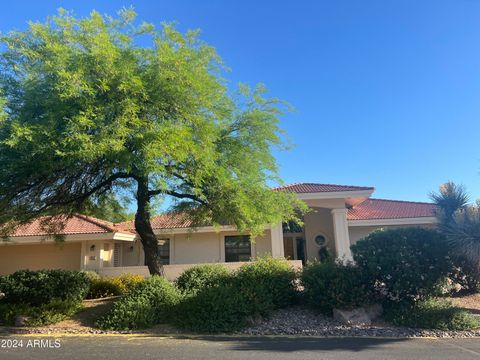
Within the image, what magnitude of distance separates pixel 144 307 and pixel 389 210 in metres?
17.5

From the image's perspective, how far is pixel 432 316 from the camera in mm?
10422

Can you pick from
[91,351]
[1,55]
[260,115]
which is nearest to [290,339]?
[91,351]

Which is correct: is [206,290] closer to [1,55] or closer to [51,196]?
[51,196]

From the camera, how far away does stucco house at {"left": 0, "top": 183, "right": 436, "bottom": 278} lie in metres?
22.8

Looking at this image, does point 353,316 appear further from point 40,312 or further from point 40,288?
point 40,288

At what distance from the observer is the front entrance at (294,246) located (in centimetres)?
2572

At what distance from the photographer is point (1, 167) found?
9.86 m

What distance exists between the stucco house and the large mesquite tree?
31.6 feet

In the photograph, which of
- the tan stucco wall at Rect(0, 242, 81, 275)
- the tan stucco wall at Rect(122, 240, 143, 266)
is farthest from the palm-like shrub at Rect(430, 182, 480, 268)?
the tan stucco wall at Rect(0, 242, 81, 275)

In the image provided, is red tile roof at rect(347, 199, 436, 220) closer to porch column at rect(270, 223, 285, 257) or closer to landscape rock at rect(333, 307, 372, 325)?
porch column at rect(270, 223, 285, 257)

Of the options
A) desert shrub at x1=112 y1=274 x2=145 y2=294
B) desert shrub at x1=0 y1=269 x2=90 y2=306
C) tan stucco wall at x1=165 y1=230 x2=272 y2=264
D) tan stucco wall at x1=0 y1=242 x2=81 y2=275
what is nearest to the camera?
desert shrub at x1=0 y1=269 x2=90 y2=306

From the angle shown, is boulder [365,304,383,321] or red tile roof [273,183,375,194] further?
red tile roof [273,183,375,194]

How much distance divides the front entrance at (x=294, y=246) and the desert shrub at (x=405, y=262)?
1420cm

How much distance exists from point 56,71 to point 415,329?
10.4 meters
